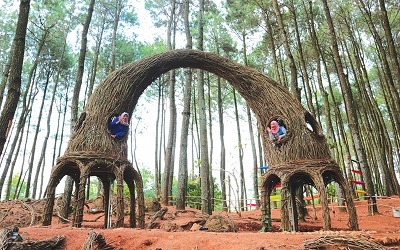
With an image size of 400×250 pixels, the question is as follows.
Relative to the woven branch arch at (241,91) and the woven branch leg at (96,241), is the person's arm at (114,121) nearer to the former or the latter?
the woven branch arch at (241,91)

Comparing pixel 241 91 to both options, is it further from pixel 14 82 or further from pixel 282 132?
pixel 14 82

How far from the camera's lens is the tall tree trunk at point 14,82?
149 inches

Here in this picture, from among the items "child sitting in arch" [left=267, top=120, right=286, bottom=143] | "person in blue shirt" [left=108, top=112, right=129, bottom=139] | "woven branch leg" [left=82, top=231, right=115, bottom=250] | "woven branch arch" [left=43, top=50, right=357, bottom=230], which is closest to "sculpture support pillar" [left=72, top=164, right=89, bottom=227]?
"woven branch arch" [left=43, top=50, right=357, bottom=230]

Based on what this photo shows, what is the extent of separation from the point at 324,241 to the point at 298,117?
2449 millimetres

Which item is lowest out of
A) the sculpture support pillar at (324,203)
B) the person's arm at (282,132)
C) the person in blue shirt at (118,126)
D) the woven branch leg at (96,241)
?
the woven branch leg at (96,241)

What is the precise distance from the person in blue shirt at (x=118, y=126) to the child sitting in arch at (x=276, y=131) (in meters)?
2.64

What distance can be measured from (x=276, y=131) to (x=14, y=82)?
13.7ft

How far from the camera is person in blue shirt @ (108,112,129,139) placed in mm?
4856

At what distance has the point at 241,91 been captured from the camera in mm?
5551

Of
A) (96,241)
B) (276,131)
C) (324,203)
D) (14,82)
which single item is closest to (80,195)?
(96,241)

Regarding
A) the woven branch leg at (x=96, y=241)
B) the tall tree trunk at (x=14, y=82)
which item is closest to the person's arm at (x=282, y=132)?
the woven branch leg at (x=96, y=241)

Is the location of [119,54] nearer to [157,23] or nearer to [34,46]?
[157,23]

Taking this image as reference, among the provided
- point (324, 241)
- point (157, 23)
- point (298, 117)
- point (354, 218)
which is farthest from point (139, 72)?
point (157, 23)

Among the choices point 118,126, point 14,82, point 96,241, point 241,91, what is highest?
point 241,91
